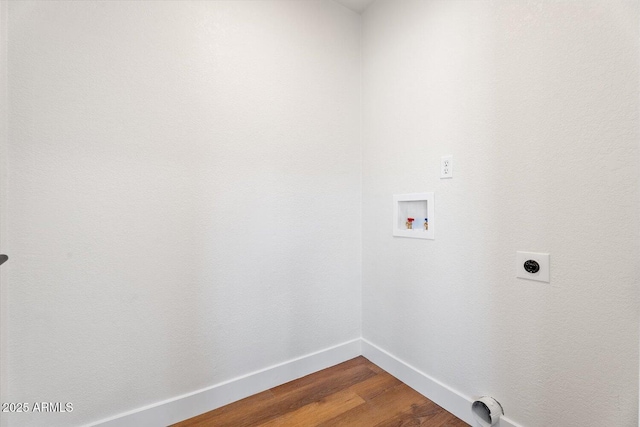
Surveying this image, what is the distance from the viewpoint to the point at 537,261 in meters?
1.08

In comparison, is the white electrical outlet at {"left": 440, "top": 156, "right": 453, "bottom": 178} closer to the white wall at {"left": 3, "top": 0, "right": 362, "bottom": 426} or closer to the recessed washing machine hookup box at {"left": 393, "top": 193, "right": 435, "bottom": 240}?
the recessed washing machine hookup box at {"left": 393, "top": 193, "right": 435, "bottom": 240}

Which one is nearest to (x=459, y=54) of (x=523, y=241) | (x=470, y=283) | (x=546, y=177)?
(x=546, y=177)

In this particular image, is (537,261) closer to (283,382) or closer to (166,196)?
(283,382)

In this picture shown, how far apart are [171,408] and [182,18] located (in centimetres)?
193

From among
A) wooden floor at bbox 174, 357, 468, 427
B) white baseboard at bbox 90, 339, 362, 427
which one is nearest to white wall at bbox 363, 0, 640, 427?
wooden floor at bbox 174, 357, 468, 427

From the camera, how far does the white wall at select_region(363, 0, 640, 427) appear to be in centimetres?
91

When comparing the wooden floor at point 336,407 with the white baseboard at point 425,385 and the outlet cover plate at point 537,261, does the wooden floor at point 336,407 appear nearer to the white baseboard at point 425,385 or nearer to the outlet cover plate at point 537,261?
the white baseboard at point 425,385

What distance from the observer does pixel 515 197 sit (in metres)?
1.15

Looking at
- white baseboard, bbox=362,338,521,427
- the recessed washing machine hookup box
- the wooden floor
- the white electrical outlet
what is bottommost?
the wooden floor

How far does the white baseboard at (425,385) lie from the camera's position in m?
1.33

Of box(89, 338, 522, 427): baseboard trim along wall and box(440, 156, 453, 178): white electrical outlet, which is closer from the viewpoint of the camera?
box(89, 338, 522, 427): baseboard trim along wall

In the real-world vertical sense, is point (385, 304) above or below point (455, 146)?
below

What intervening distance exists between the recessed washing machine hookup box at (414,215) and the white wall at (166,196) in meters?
0.40

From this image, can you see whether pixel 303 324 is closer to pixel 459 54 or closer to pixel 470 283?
pixel 470 283
